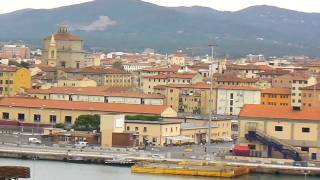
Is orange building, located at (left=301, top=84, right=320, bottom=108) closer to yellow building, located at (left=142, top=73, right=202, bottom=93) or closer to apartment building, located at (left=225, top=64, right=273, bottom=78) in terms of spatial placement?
yellow building, located at (left=142, top=73, right=202, bottom=93)

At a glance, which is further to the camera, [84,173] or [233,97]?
[233,97]

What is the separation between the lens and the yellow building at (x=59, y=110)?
24859 mm

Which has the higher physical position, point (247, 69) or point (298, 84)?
point (247, 69)

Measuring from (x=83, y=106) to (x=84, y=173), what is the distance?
26.3 feet

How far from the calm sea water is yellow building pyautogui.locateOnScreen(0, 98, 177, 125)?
5.75 metres

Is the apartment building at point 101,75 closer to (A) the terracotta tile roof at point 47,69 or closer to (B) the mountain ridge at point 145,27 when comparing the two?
(A) the terracotta tile roof at point 47,69

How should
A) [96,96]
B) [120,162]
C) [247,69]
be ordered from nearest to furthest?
[120,162], [96,96], [247,69]

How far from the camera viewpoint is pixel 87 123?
2373 centimetres

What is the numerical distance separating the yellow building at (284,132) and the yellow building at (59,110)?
4691 millimetres

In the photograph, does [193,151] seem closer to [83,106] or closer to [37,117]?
[83,106]

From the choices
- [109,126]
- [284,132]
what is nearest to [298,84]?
[109,126]

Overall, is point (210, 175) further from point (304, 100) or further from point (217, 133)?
point (304, 100)

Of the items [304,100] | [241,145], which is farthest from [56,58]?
[241,145]

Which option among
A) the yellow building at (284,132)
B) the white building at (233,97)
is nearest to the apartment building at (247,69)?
the white building at (233,97)
